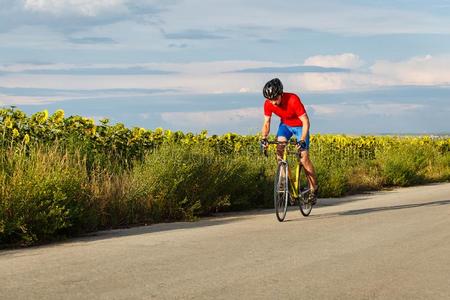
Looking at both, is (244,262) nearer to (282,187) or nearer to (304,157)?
(282,187)

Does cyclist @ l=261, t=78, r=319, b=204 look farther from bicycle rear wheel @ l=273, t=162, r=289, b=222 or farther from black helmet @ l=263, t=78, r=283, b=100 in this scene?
bicycle rear wheel @ l=273, t=162, r=289, b=222

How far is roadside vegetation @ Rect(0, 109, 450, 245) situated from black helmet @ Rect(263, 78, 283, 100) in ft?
7.95

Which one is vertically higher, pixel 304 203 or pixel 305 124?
pixel 305 124

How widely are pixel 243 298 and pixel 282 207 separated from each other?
615 cm

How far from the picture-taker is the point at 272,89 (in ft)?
40.2

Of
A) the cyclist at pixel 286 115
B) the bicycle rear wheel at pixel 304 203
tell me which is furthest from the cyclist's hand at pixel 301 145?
the bicycle rear wheel at pixel 304 203

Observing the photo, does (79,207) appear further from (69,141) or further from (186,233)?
(69,141)

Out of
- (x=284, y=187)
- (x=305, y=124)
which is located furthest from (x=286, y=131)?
(x=284, y=187)

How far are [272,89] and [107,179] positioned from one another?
3.39 m

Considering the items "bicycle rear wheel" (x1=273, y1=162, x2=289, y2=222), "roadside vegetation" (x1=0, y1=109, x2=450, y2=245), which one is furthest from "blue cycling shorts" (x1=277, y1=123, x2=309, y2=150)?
"roadside vegetation" (x1=0, y1=109, x2=450, y2=245)

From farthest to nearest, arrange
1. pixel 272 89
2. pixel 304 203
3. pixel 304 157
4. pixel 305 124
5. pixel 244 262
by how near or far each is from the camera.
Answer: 1. pixel 304 203
2. pixel 304 157
3. pixel 305 124
4. pixel 272 89
5. pixel 244 262

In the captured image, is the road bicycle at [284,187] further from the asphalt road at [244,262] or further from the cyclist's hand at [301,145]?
the asphalt road at [244,262]

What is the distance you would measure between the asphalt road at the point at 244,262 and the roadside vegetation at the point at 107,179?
569mm

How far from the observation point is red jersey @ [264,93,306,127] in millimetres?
12609
